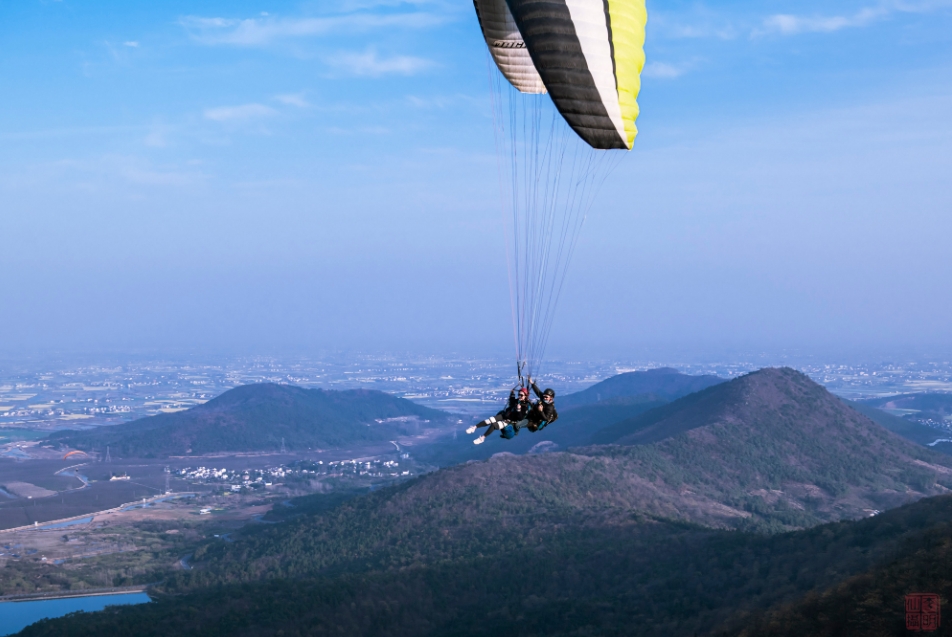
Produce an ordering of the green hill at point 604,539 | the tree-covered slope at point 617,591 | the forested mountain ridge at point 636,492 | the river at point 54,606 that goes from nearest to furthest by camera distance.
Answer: the tree-covered slope at point 617,591
the green hill at point 604,539
the river at point 54,606
the forested mountain ridge at point 636,492

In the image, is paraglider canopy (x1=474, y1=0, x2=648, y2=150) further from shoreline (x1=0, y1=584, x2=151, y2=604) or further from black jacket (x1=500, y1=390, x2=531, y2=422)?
shoreline (x1=0, y1=584, x2=151, y2=604)

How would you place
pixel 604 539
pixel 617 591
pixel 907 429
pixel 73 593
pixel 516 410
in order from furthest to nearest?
pixel 907 429 → pixel 73 593 → pixel 604 539 → pixel 617 591 → pixel 516 410

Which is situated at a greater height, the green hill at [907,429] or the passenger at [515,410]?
the passenger at [515,410]

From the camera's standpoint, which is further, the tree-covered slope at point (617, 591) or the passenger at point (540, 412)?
the tree-covered slope at point (617, 591)

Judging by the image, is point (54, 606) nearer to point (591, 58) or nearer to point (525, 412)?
point (525, 412)

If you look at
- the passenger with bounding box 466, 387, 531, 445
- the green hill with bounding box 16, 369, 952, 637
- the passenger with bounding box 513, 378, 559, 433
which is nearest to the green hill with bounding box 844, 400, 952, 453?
the green hill with bounding box 16, 369, 952, 637

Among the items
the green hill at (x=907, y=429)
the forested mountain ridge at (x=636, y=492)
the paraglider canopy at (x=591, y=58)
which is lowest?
the green hill at (x=907, y=429)

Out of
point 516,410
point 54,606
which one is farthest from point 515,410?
point 54,606

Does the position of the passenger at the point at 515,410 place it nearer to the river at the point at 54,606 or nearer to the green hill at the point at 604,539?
the green hill at the point at 604,539

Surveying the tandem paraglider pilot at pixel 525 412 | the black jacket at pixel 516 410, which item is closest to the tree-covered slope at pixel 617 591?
A: the tandem paraglider pilot at pixel 525 412
